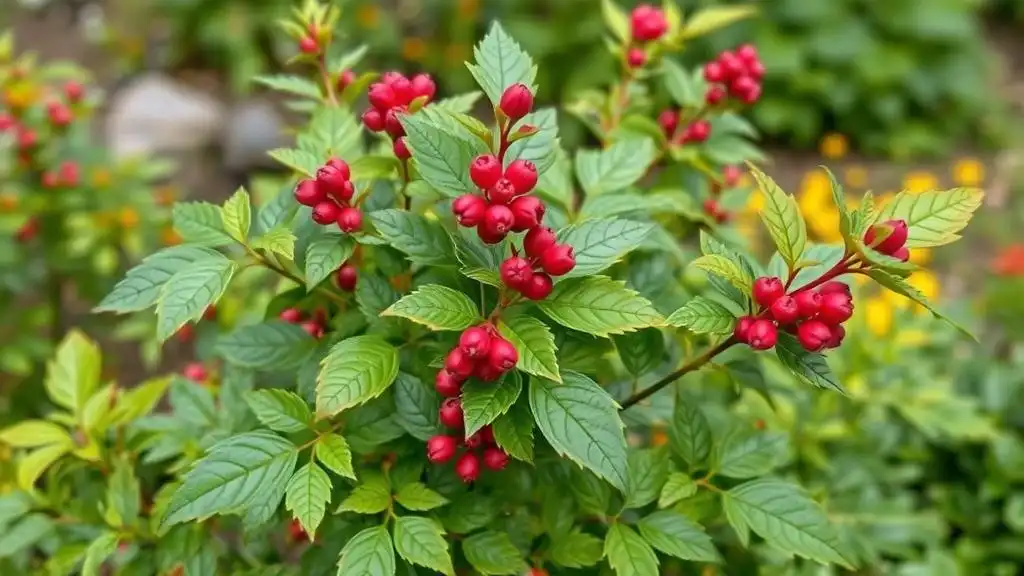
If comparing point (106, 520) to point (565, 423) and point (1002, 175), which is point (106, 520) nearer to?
point (565, 423)

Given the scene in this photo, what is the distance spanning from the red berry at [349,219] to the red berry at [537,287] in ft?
0.78

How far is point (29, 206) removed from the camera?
241cm

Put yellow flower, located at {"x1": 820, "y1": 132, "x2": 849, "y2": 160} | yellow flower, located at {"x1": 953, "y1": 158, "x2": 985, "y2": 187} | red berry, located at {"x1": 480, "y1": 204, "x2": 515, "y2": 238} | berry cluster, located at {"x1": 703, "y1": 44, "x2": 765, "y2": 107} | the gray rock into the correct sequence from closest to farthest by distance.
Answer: red berry, located at {"x1": 480, "y1": 204, "x2": 515, "y2": 238}
berry cluster, located at {"x1": 703, "y1": 44, "x2": 765, "y2": 107}
yellow flower, located at {"x1": 953, "y1": 158, "x2": 985, "y2": 187}
the gray rock
yellow flower, located at {"x1": 820, "y1": 132, "x2": 849, "y2": 160}

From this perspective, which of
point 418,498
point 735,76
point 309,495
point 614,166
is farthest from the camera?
point 735,76

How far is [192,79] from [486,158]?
443 cm

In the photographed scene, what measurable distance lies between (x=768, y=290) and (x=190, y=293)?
69 centimetres

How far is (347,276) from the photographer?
1.37 m

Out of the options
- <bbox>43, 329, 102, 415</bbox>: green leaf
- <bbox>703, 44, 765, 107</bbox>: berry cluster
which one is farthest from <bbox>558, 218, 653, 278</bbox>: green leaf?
<bbox>43, 329, 102, 415</bbox>: green leaf

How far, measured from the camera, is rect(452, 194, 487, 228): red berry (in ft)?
3.52

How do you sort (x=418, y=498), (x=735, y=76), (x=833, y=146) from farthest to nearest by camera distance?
1. (x=833, y=146)
2. (x=735, y=76)
3. (x=418, y=498)

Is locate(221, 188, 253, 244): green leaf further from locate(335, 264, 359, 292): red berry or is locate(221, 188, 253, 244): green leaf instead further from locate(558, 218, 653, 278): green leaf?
locate(558, 218, 653, 278): green leaf

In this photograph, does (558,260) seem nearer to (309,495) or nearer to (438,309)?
(438,309)

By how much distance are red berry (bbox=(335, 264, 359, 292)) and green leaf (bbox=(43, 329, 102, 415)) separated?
0.65 m

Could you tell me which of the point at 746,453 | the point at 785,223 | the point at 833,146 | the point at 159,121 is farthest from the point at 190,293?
the point at 833,146
